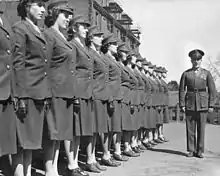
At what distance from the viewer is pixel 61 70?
618 cm

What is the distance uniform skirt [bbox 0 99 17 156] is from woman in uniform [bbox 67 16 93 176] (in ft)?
5.68

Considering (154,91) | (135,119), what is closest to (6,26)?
(135,119)

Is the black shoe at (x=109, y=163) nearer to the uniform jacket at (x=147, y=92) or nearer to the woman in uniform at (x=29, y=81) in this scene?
the woman in uniform at (x=29, y=81)

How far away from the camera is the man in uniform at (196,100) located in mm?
10367

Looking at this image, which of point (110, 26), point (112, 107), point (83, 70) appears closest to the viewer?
point (83, 70)

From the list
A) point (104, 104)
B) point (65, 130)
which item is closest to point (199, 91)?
point (104, 104)

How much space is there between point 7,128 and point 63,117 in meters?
1.31

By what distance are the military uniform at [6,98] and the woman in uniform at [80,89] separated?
1749 mm

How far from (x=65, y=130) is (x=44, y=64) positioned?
0.99 metres

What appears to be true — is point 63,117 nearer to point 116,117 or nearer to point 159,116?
point 116,117

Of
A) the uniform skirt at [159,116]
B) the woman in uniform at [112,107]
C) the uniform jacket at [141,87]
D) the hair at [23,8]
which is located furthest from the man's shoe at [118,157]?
the hair at [23,8]

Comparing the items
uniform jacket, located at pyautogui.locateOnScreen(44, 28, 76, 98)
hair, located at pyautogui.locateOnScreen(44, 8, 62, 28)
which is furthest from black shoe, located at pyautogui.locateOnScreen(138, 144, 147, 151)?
hair, located at pyautogui.locateOnScreen(44, 8, 62, 28)

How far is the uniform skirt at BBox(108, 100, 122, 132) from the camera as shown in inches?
331

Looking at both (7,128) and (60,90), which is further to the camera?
(60,90)
